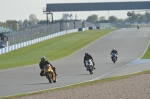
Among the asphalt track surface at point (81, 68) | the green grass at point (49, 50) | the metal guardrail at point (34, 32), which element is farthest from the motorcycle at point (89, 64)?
the metal guardrail at point (34, 32)

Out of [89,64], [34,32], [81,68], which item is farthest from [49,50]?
[89,64]

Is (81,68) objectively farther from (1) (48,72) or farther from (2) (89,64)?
(1) (48,72)

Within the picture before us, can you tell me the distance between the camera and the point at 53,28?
89.2 m

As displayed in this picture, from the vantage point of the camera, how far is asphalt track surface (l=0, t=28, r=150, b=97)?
25.3 meters

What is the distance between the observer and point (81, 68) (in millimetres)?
37812

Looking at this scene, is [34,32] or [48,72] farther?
[34,32]

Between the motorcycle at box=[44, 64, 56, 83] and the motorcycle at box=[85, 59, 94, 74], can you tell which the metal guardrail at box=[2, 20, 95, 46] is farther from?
the motorcycle at box=[44, 64, 56, 83]

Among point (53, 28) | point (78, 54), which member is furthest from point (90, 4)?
point (78, 54)

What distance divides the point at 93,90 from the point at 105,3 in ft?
315

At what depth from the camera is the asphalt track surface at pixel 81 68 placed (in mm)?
25283

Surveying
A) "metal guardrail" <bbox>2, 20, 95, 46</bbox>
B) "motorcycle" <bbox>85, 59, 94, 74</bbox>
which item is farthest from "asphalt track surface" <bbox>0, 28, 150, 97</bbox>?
"metal guardrail" <bbox>2, 20, 95, 46</bbox>

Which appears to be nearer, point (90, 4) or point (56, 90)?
point (56, 90)

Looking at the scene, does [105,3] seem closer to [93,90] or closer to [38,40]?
[38,40]

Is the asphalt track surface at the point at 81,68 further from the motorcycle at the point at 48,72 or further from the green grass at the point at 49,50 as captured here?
the green grass at the point at 49,50
